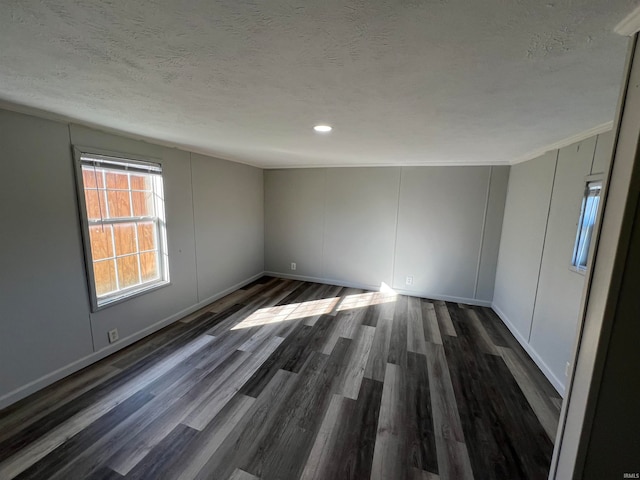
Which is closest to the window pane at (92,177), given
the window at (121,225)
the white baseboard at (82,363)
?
the window at (121,225)

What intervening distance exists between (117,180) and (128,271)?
0.97 metres

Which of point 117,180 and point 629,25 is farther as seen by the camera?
A: point 117,180

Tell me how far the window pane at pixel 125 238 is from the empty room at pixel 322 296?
0.12 ft

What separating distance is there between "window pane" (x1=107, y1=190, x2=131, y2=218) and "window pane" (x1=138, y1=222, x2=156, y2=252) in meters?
0.21

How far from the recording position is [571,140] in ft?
7.43

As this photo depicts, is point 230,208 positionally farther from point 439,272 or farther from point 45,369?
point 439,272

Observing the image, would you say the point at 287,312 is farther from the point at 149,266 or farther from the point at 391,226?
the point at 391,226

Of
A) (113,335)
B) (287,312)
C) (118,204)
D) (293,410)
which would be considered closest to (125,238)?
(118,204)

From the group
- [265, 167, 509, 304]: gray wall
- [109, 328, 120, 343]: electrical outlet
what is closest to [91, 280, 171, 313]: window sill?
[109, 328, 120, 343]: electrical outlet

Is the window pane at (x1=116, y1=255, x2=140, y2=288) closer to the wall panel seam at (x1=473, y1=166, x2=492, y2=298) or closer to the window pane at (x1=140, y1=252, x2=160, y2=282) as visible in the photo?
the window pane at (x1=140, y1=252, x2=160, y2=282)

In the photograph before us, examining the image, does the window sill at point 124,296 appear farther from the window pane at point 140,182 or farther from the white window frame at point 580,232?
the white window frame at point 580,232

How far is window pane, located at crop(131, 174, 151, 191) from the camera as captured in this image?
9.16ft

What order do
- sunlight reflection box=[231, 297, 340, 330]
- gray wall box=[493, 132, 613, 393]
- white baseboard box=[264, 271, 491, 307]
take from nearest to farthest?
gray wall box=[493, 132, 613, 393] < sunlight reflection box=[231, 297, 340, 330] < white baseboard box=[264, 271, 491, 307]

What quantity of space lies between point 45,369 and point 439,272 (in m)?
4.67
